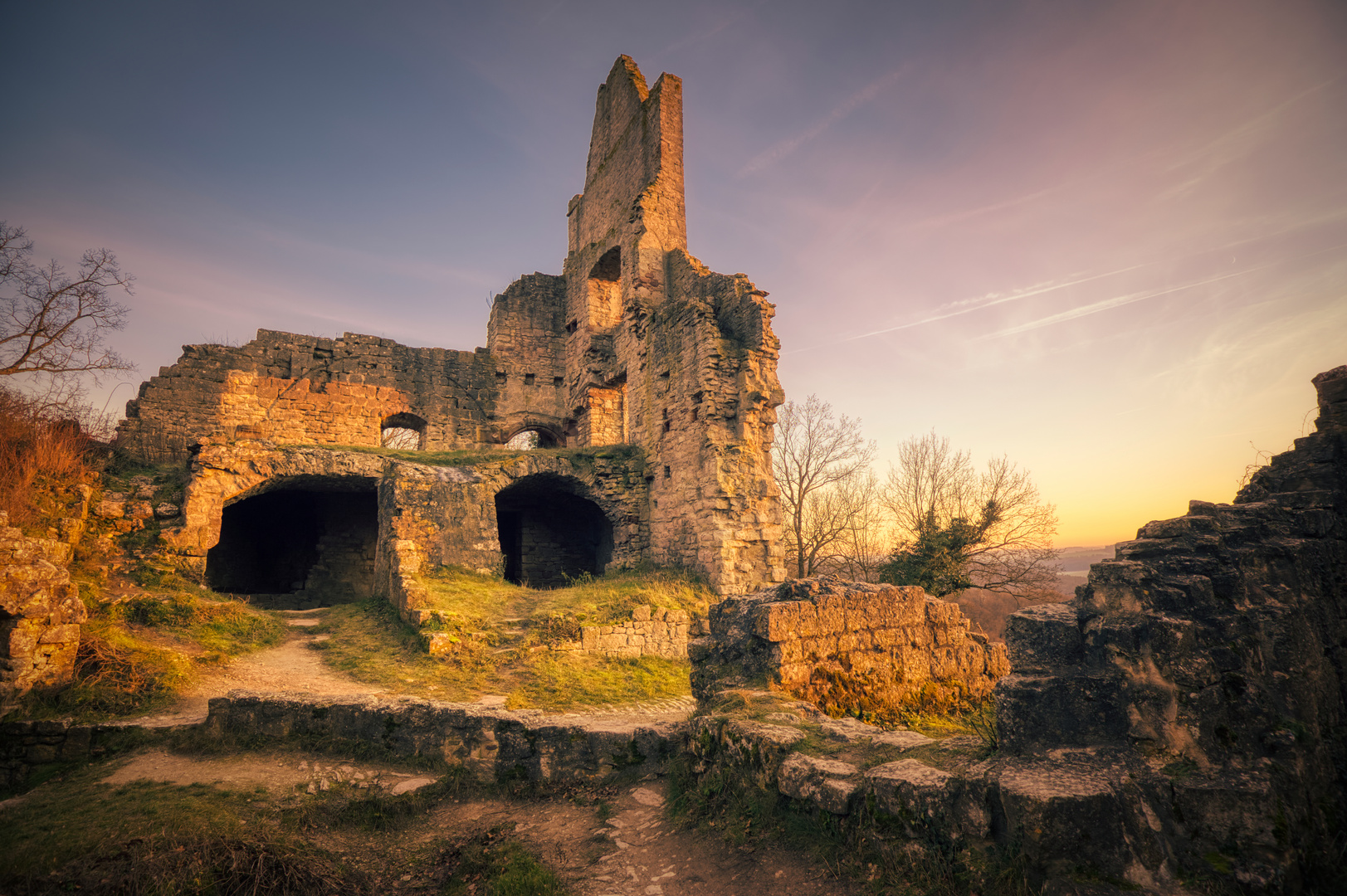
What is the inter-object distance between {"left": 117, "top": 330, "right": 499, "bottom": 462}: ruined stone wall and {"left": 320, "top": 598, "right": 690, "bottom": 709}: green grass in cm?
642

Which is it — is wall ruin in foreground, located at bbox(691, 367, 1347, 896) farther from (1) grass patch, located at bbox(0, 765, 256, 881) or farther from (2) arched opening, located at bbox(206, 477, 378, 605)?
(2) arched opening, located at bbox(206, 477, 378, 605)

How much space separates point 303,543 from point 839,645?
578 inches

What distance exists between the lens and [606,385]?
16922 mm

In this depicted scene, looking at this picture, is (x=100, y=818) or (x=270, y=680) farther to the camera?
(x=270, y=680)

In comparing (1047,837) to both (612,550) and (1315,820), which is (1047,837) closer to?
(1315,820)

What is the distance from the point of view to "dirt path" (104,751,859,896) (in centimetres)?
319

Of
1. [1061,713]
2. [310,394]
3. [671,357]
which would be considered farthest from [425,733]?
[310,394]

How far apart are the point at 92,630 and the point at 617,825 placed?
6.46 m

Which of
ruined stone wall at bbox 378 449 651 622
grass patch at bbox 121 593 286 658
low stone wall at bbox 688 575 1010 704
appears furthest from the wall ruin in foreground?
grass patch at bbox 121 593 286 658

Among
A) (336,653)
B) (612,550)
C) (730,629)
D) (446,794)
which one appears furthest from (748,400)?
(446,794)

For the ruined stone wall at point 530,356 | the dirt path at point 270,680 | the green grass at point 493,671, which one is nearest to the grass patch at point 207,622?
the dirt path at point 270,680

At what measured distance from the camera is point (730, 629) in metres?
5.72

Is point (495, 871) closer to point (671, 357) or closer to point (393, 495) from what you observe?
point (393, 495)

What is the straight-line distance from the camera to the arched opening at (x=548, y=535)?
51.6 feet
